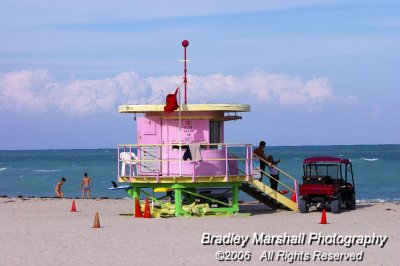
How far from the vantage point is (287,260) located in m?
19.2

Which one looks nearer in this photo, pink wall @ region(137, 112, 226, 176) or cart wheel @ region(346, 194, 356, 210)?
pink wall @ region(137, 112, 226, 176)

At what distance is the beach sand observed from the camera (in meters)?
19.4

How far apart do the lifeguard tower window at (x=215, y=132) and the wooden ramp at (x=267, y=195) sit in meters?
1.89

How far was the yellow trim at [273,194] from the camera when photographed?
101 ft

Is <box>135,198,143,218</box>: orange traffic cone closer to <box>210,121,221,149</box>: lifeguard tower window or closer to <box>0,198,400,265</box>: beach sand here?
<box>0,198,400,265</box>: beach sand

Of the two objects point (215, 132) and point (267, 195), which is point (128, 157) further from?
point (267, 195)

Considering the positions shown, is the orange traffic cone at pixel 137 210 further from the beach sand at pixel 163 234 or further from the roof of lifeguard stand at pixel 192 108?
the roof of lifeguard stand at pixel 192 108

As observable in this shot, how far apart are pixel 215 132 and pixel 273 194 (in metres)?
3.17

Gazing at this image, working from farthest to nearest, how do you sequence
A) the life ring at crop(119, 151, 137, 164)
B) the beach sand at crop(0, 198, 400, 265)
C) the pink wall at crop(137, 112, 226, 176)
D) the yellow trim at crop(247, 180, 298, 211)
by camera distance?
1. the yellow trim at crop(247, 180, 298, 211)
2. the pink wall at crop(137, 112, 226, 176)
3. the life ring at crop(119, 151, 137, 164)
4. the beach sand at crop(0, 198, 400, 265)

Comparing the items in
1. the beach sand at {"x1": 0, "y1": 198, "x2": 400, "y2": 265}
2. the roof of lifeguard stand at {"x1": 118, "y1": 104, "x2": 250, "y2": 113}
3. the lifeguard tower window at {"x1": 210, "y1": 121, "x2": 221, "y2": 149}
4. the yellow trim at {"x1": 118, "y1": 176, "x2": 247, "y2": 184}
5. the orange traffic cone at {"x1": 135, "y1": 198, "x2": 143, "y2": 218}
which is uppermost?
the roof of lifeguard stand at {"x1": 118, "y1": 104, "x2": 250, "y2": 113}

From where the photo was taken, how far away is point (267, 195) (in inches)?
→ 1254

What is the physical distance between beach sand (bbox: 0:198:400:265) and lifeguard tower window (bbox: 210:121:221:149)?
3.01 metres

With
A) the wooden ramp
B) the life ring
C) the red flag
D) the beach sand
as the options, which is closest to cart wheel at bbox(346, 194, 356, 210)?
the beach sand

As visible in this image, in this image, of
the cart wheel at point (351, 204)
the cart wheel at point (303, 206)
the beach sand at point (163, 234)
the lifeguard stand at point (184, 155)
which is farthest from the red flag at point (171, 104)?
the cart wheel at point (351, 204)
